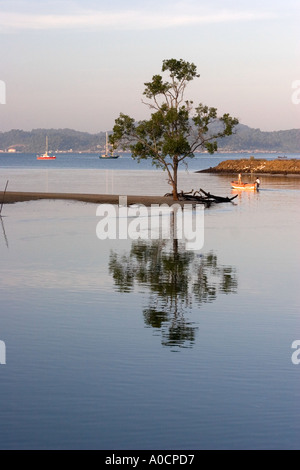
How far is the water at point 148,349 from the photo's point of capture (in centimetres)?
1302

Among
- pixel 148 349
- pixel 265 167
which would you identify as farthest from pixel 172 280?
pixel 265 167

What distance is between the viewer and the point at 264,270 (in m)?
30.7

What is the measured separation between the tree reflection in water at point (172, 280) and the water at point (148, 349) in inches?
2.2

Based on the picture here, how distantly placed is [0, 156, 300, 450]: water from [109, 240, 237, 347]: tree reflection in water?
0.18ft

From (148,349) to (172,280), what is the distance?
10261 mm

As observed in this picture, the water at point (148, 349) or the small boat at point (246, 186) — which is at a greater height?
the water at point (148, 349)

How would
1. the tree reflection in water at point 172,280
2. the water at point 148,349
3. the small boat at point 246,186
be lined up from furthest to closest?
the small boat at point 246,186 → the tree reflection in water at point 172,280 → the water at point 148,349

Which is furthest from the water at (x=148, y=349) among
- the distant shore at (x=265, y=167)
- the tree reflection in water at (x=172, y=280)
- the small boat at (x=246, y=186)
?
the distant shore at (x=265, y=167)

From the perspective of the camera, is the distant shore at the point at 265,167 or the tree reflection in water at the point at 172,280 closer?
the tree reflection in water at the point at 172,280

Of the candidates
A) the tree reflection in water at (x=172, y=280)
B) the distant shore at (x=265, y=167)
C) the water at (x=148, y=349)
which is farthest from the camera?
the distant shore at (x=265, y=167)

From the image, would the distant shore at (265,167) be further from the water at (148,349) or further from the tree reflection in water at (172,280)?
the water at (148,349)

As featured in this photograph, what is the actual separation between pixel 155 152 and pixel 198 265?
119 ft

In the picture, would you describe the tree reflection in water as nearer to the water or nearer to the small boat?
the water
